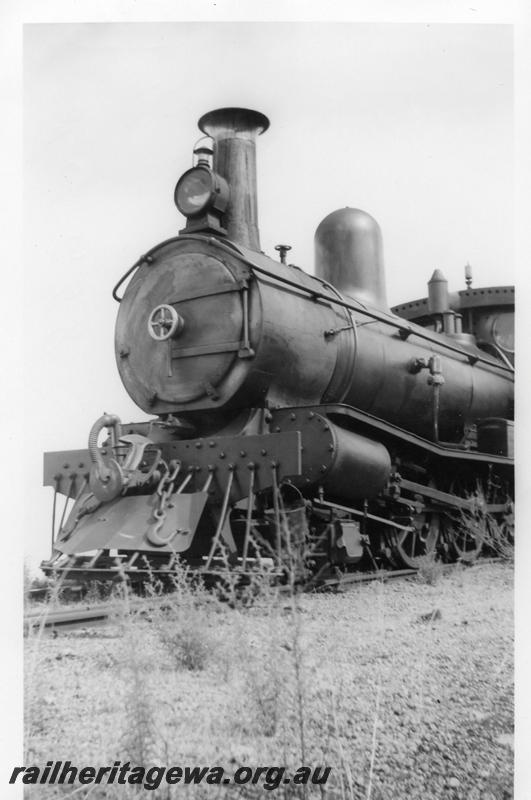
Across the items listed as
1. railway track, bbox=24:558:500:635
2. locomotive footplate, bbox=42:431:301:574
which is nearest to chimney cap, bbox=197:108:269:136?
locomotive footplate, bbox=42:431:301:574

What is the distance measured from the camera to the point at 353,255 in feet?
25.4

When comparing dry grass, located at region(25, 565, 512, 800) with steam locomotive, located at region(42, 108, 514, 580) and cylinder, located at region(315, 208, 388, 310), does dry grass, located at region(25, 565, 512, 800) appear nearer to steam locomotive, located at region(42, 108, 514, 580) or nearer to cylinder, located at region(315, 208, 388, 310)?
steam locomotive, located at region(42, 108, 514, 580)

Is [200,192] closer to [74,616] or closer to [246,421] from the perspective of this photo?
[246,421]

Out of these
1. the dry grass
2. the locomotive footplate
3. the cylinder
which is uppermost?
the cylinder

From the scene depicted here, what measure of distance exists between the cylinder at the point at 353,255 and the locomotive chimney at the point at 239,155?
1.35m

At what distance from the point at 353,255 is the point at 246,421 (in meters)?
2.67

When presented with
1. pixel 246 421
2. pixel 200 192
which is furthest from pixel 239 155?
pixel 246 421

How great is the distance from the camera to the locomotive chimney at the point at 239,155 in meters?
6.53

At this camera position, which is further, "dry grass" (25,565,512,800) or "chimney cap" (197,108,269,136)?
"chimney cap" (197,108,269,136)

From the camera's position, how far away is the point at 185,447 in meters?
5.64

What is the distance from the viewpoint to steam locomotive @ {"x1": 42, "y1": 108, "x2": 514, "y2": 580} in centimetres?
531

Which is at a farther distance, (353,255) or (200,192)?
(353,255)

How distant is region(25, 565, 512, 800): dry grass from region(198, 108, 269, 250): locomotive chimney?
10.8ft

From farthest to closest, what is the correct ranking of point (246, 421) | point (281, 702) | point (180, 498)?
point (246, 421)
point (180, 498)
point (281, 702)
